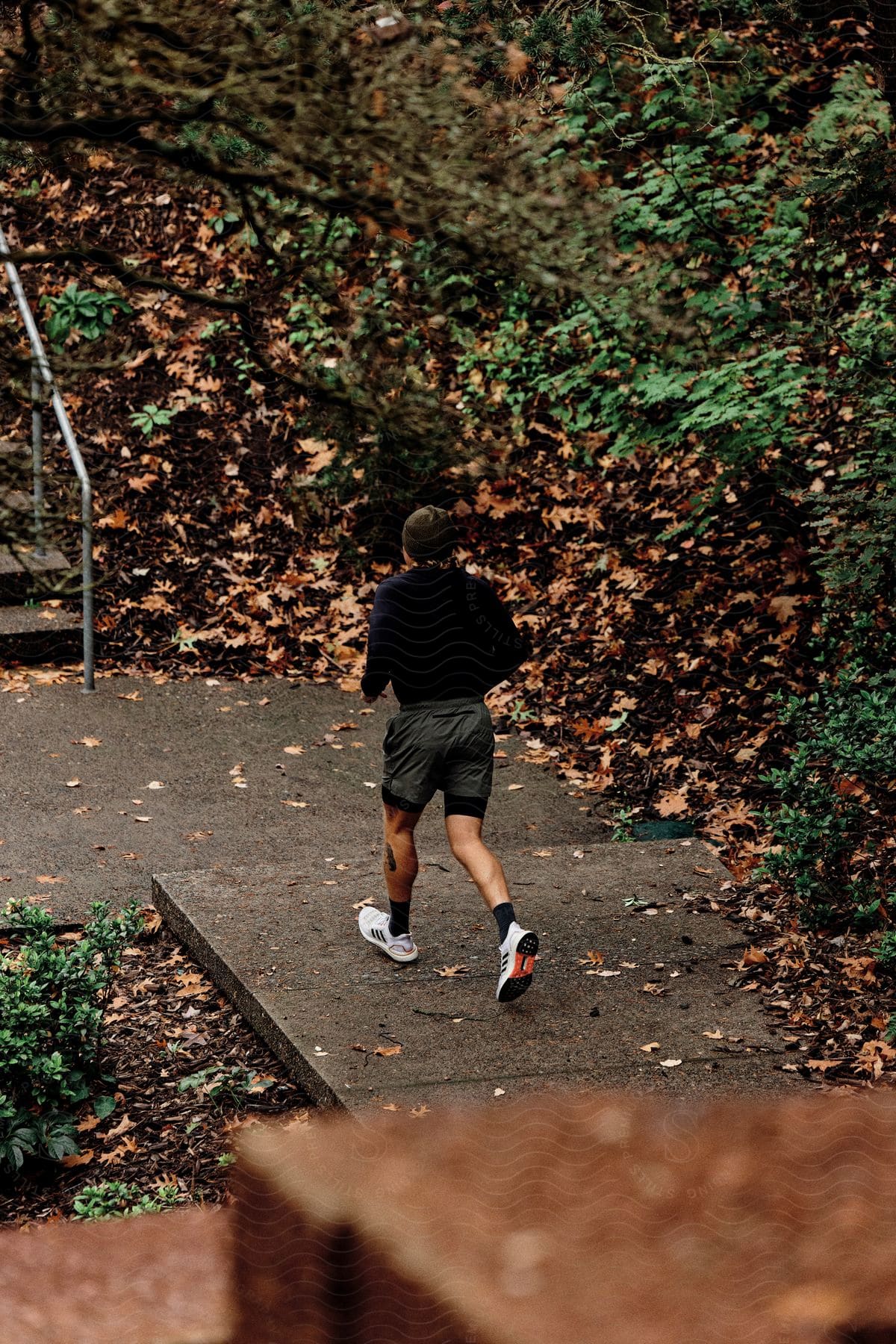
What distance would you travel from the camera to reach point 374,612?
4.89m

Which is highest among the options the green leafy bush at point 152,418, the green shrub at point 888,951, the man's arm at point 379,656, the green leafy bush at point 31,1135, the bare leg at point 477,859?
the man's arm at point 379,656

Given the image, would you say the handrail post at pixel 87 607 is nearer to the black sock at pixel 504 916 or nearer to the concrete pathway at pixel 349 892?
the concrete pathway at pixel 349 892

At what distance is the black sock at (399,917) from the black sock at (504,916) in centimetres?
48

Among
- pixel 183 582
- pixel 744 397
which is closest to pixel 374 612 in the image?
pixel 744 397

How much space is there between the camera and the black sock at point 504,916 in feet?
15.3

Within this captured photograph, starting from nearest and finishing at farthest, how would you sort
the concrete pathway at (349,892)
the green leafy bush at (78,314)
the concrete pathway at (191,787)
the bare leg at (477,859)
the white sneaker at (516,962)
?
the concrete pathway at (349,892), the white sneaker at (516,962), the bare leg at (477,859), the concrete pathway at (191,787), the green leafy bush at (78,314)

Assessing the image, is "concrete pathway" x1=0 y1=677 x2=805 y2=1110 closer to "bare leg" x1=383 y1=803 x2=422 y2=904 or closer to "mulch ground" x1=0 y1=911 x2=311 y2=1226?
"mulch ground" x1=0 y1=911 x2=311 y2=1226

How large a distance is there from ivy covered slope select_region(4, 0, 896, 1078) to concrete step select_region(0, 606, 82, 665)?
39 centimetres

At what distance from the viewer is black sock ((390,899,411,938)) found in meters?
5.09

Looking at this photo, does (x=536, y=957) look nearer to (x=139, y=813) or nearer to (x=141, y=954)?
(x=141, y=954)

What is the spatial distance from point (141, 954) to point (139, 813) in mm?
1496

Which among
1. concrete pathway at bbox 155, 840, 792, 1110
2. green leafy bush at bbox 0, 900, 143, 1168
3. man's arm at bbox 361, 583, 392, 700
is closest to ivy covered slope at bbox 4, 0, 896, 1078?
concrete pathway at bbox 155, 840, 792, 1110

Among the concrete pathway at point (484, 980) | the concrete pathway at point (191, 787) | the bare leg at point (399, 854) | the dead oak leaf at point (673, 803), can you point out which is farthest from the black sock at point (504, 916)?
the dead oak leaf at point (673, 803)

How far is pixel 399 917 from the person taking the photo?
16.7 ft
